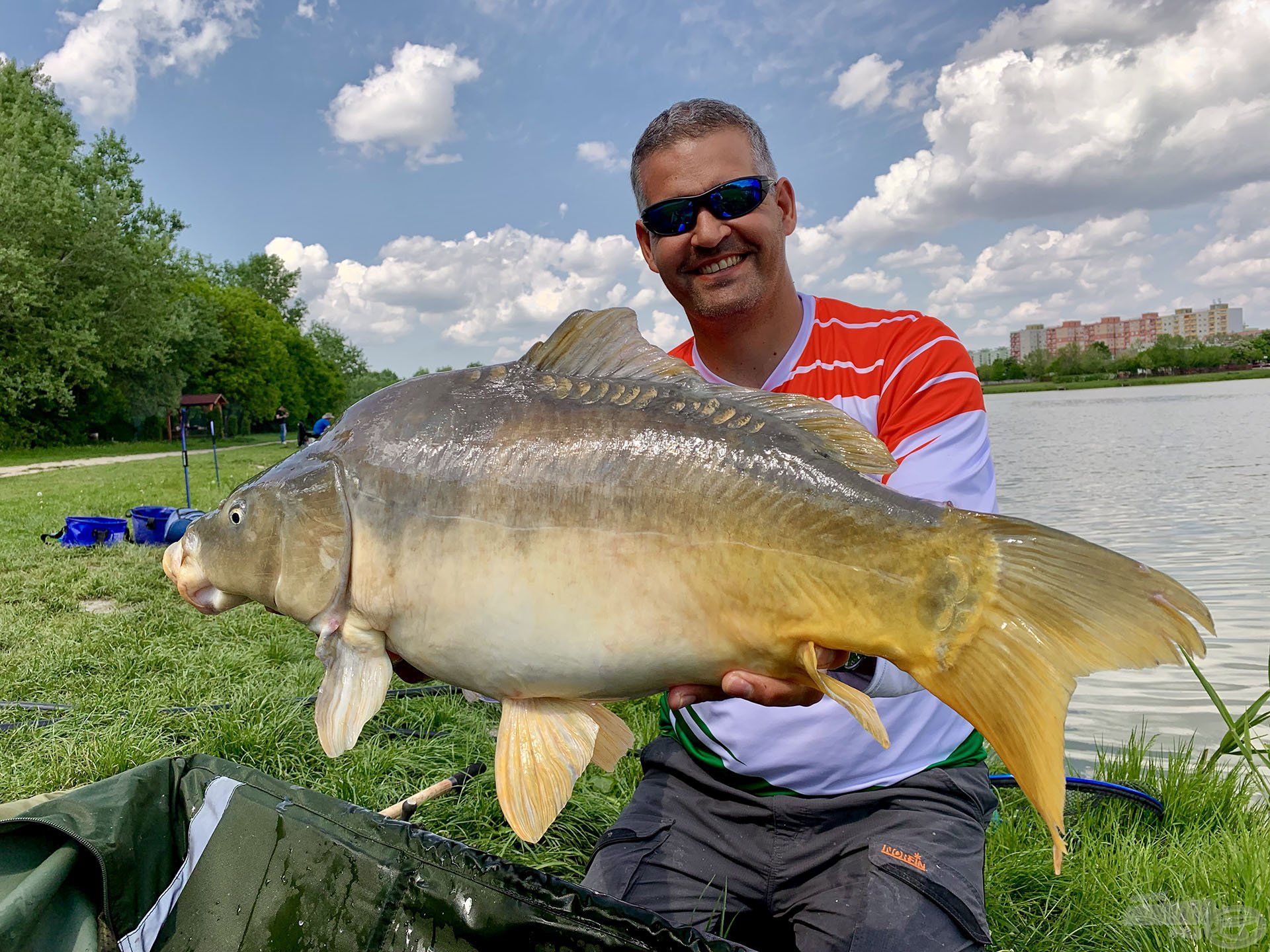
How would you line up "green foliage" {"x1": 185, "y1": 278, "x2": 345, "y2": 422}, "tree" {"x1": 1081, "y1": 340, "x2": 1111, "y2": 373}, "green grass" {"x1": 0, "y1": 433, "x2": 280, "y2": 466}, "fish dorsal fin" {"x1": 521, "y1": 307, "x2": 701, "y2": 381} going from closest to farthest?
"fish dorsal fin" {"x1": 521, "y1": 307, "x2": 701, "y2": 381}
"green grass" {"x1": 0, "y1": 433, "x2": 280, "y2": 466}
"green foliage" {"x1": 185, "y1": 278, "x2": 345, "y2": 422}
"tree" {"x1": 1081, "y1": 340, "x2": 1111, "y2": 373}

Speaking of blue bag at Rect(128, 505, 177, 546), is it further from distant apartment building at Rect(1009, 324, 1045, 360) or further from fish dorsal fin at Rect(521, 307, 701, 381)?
distant apartment building at Rect(1009, 324, 1045, 360)

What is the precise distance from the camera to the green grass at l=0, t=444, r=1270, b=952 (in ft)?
7.15

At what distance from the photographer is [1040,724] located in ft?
3.75

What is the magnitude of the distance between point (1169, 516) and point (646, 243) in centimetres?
1102

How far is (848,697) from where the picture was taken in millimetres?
1225

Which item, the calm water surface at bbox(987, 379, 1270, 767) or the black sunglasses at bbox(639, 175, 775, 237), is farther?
the calm water surface at bbox(987, 379, 1270, 767)

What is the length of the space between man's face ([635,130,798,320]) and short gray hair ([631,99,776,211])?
23mm

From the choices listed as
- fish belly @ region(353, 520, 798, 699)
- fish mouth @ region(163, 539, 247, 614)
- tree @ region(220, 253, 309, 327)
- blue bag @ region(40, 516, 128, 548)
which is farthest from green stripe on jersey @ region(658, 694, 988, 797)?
tree @ region(220, 253, 309, 327)

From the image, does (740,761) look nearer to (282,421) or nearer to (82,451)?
(82,451)

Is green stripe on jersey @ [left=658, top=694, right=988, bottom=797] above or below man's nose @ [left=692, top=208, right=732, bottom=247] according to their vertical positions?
below

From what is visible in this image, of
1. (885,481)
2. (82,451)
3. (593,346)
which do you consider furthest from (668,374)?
(82,451)

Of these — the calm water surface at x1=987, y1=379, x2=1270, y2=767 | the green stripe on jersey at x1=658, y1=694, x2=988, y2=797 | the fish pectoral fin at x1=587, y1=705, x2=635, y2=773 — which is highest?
the fish pectoral fin at x1=587, y1=705, x2=635, y2=773

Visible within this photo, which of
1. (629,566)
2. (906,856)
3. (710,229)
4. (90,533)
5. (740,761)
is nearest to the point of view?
(629,566)

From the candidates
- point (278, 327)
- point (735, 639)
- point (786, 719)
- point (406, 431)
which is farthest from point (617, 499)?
point (278, 327)
